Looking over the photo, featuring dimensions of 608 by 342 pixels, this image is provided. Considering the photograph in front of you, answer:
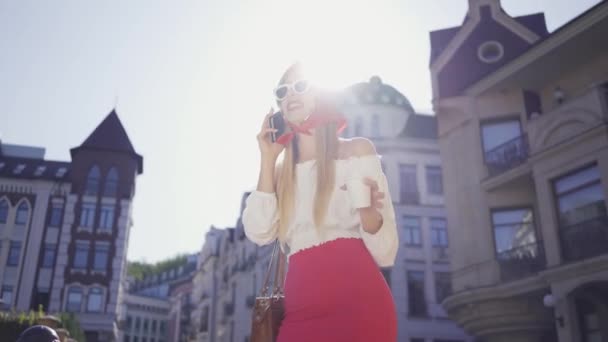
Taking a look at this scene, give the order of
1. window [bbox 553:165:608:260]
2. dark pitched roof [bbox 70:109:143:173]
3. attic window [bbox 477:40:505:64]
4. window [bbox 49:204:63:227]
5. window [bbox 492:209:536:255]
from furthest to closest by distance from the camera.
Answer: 1. dark pitched roof [bbox 70:109:143:173]
2. window [bbox 49:204:63:227]
3. attic window [bbox 477:40:505:64]
4. window [bbox 492:209:536:255]
5. window [bbox 553:165:608:260]

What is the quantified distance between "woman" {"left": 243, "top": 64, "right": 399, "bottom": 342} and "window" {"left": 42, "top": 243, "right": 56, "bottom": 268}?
3957 centimetres

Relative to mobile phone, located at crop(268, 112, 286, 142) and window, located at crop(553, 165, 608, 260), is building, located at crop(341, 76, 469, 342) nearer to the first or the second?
window, located at crop(553, 165, 608, 260)

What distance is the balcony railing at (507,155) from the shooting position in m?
20.2

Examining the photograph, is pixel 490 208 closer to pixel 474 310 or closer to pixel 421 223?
pixel 474 310

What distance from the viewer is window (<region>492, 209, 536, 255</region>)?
65.5 feet

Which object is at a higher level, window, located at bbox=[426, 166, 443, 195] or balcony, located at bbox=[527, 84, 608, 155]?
window, located at bbox=[426, 166, 443, 195]

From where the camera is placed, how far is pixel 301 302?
9.03 feet

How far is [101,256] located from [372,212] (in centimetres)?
3963

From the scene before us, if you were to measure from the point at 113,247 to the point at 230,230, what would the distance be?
58.0 feet

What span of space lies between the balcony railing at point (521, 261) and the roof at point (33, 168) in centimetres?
3164

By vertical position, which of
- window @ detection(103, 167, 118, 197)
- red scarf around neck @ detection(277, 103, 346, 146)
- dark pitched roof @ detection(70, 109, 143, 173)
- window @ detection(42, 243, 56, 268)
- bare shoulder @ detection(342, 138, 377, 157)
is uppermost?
dark pitched roof @ detection(70, 109, 143, 173)

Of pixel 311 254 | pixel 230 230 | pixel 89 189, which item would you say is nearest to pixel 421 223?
pixel 89 189

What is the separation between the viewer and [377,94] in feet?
123

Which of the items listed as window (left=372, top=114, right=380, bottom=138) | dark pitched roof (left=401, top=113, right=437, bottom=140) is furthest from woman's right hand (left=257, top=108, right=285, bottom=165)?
dark pitched roof (left=401, top=113, right=437, bottom=140)
